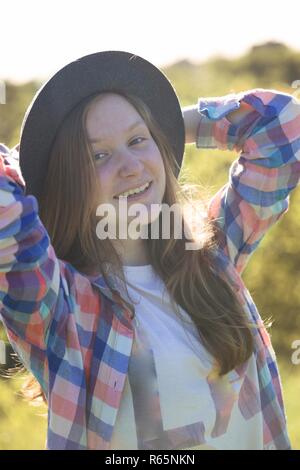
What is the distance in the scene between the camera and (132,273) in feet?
7.53

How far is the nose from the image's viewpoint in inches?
85.8

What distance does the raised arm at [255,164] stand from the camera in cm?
250

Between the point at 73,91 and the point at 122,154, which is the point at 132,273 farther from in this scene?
the point at 73,91

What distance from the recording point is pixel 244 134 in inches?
101

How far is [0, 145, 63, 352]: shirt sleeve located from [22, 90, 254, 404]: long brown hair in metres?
0.24

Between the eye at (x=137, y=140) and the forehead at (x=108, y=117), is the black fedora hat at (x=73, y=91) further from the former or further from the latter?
the eye at (x=137, y=140)

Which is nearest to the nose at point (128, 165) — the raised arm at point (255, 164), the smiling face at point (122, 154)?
the smiling face at point (122, 154)

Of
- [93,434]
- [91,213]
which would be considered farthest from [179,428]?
[91,213]

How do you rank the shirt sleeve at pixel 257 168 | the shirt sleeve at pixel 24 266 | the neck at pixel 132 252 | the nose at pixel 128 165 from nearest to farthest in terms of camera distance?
the shirt sleeve at pixel 24 266 < the nose at pixel 128 165 < the neck at pixel 132 252 < the shirt sleeve at pixel 257 168

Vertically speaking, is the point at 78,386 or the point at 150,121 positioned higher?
the point at 150,121

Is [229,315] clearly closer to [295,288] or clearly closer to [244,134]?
[244,134]

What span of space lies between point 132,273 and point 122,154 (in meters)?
0.31

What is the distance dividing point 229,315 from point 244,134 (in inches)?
22.2

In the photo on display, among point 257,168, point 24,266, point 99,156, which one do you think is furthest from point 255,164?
point 24,266
